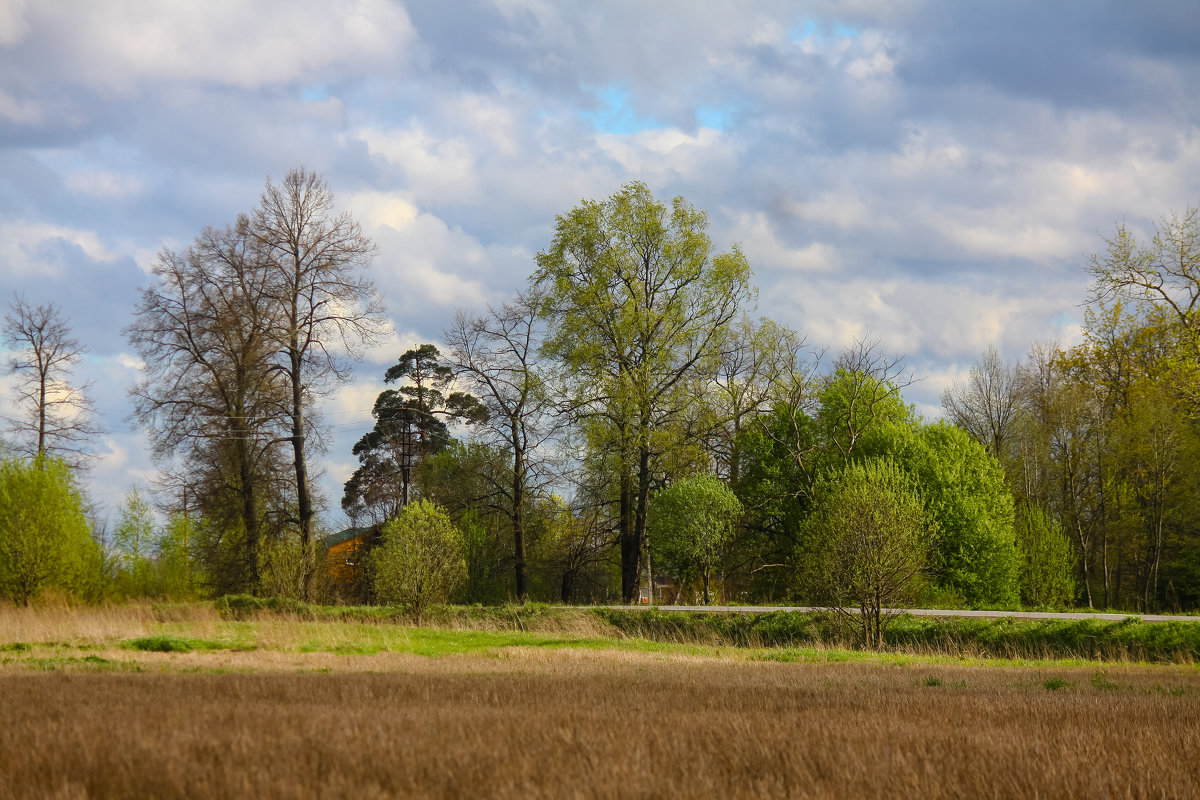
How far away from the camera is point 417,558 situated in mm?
27531

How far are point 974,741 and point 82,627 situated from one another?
20807mm

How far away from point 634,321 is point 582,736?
1258 inches

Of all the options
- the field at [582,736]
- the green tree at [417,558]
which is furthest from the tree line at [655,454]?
the field at [582,736]

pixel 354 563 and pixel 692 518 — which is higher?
pixel 692 518

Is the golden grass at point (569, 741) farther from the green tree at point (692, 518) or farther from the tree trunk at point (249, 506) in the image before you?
the tree trunk at point (249, 506)

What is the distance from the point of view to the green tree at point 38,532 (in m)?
28.9

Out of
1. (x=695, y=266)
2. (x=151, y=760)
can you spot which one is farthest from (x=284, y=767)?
(x=695, y=266)

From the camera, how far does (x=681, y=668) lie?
13258mm

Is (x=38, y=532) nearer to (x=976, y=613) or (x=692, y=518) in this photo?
(x=692, y=518)

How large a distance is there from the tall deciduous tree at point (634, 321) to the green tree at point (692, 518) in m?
1.84

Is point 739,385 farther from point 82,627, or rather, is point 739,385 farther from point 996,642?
point 82,627

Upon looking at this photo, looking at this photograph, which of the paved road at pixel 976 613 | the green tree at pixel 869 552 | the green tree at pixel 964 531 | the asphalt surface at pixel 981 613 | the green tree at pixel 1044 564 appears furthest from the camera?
the green tree at pixel 1044 564

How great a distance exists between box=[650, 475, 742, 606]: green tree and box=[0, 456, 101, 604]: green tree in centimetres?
2155

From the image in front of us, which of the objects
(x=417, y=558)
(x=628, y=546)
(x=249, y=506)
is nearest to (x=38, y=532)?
(x=249, y=506)
